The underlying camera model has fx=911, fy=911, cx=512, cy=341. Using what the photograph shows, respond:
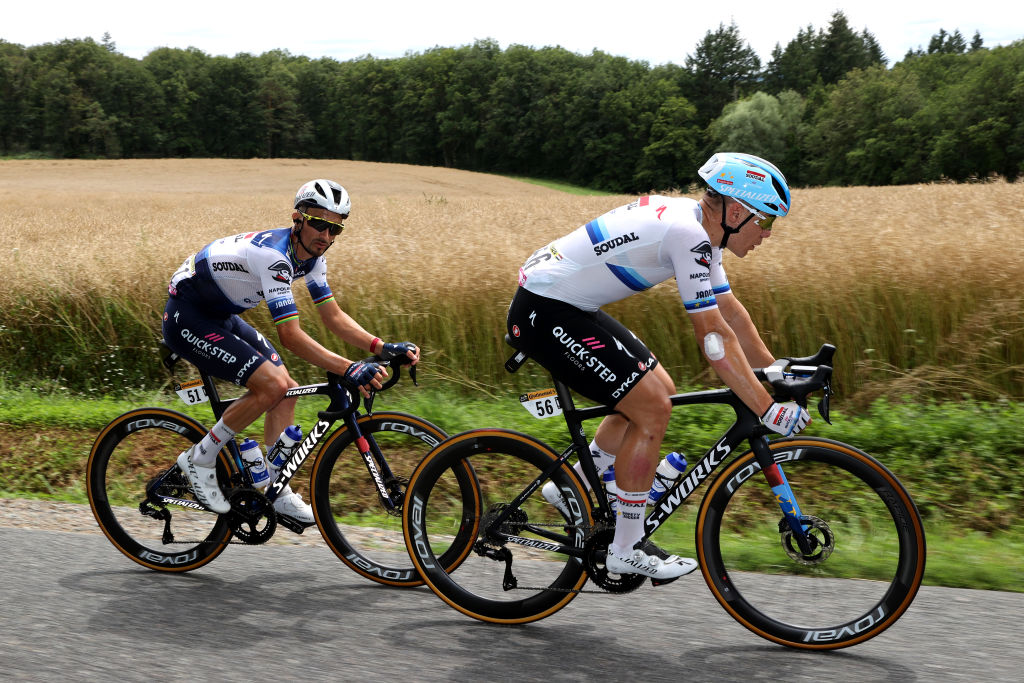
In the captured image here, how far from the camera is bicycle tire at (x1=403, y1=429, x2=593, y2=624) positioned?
3.84 m

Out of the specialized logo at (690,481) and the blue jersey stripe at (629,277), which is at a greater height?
the blue jersey stripe at (629,277)

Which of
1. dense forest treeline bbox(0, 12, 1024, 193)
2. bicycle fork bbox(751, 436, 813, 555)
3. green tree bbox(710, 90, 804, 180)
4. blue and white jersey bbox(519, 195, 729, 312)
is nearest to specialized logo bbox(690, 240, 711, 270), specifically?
blue and white jersey bbox(519, 195, 729, 312)

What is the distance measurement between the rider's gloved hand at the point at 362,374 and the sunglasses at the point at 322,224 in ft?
2.35

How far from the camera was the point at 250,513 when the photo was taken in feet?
15.0

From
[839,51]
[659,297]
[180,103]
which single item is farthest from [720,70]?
[659,297]

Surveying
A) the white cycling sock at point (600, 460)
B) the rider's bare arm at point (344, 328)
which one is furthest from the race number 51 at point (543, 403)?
the rider's bare arm at point (344, 328)

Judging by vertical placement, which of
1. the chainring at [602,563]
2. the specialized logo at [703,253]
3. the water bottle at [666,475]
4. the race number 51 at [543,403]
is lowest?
the chainring at [602,563]

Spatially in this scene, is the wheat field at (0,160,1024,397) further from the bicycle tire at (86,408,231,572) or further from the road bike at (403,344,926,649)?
the road bike at (403,344,926,649)

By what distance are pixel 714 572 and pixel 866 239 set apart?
638 cm

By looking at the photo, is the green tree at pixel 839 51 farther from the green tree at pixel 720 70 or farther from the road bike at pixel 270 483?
the road bike at pixel 270 483

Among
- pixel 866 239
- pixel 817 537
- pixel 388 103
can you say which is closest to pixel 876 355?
pixel 866 239

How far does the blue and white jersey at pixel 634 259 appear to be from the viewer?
138 inches

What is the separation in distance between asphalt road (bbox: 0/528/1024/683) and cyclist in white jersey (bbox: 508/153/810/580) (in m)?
0.35

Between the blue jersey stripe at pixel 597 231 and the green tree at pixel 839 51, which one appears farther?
the green tree at pixel 839 51
